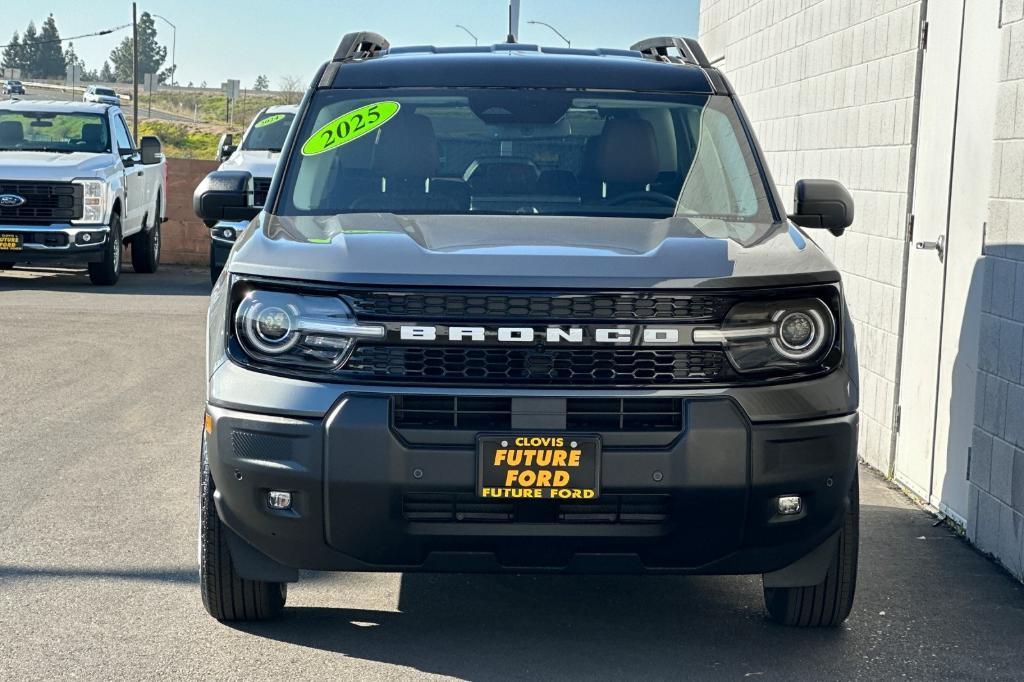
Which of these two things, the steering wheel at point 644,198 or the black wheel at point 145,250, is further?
the black wheel at point 145,250

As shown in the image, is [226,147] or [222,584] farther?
[226,147]

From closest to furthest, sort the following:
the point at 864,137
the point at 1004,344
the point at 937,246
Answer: the point at 1004,344 < the point at 937,246 < the point at 864,137

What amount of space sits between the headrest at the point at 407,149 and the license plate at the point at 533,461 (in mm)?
1578

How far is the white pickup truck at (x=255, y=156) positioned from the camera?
643 inches

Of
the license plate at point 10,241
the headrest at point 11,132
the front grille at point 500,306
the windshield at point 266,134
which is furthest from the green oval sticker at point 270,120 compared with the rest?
the front grille at point 500,306

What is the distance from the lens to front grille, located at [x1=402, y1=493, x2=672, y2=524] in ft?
Result: 14.5

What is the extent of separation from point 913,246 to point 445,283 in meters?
4.03

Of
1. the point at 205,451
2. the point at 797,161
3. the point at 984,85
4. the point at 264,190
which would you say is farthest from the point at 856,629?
the point at 264,190

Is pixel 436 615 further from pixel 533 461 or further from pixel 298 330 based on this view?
pixel 298 330

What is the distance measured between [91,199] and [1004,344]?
13.1m

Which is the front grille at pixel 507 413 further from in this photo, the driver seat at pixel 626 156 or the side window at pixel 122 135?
the side window at pixel 122 135

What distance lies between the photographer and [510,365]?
4.45 meters

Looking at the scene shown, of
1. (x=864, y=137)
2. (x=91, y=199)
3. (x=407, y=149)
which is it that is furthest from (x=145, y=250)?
(x=407, y=149)

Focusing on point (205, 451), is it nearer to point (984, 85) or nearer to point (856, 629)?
point (856, 629)
